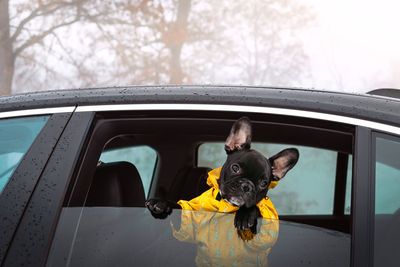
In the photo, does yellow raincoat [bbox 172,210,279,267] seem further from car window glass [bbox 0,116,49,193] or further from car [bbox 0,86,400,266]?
car window glass [bbox 0,116,49,193]

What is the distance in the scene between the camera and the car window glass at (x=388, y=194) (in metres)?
1.44

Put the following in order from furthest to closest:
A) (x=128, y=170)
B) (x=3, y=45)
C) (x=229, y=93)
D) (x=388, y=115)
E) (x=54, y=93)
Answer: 1. (x=3, y=45)
2. (x=128, y=170)
3. (x=54, y=93)
4. (x=229, y=93)
5. (x=388, y=115)

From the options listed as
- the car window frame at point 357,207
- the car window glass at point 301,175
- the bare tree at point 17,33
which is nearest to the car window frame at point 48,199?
the car window frame at point 357,207

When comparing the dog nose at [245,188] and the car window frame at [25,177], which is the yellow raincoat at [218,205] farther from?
the car window frame at [25,177]

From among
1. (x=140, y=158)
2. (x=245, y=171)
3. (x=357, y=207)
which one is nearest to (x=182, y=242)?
(x=245, y=171)

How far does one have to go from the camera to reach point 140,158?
271 cm

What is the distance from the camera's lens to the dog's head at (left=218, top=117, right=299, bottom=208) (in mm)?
1680

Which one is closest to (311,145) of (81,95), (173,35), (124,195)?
(124,195)

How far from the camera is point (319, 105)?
5.13ft

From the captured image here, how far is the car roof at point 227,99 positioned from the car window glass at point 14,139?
0.14ft

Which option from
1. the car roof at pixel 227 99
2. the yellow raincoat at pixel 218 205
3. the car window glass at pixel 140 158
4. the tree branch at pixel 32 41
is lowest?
the yellow raincoat at pixel 218 205

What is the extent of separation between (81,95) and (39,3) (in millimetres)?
10742

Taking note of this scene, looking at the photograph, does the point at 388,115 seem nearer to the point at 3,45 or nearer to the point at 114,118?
the point at 114,118

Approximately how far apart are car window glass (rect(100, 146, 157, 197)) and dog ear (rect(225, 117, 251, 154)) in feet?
1.31
